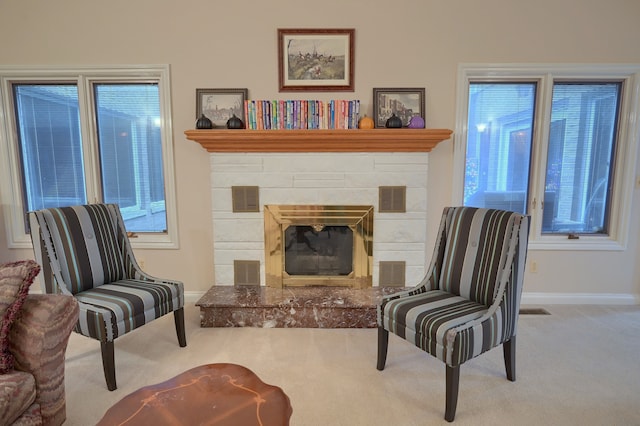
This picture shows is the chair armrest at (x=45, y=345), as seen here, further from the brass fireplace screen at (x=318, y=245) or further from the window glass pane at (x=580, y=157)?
the window glass pane at (x=580, y=157)

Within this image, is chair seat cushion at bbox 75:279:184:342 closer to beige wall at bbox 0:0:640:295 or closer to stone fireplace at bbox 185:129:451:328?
stone fireplace at bbox 185:129:451:328

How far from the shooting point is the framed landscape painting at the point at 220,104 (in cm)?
306

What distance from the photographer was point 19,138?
3.27m

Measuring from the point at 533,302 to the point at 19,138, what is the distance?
506cm

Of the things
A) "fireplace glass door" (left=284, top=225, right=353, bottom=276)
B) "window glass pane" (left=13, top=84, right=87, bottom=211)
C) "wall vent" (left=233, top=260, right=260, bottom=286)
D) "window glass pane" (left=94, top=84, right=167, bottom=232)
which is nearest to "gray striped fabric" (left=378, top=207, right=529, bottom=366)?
"fireplace glass door" (left=284, top=225, right=353, bottom=276)

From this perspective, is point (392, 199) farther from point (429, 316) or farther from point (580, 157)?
point (580, 157)

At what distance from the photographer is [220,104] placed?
10.1ft

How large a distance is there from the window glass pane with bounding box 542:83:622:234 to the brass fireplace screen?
1.77 metres

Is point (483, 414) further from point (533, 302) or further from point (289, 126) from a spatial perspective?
point (289, 126)

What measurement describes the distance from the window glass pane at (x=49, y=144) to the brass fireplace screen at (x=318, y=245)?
1.93 metres

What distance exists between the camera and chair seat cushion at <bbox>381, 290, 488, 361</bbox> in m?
1.76

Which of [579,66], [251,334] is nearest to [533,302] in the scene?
[579,66]

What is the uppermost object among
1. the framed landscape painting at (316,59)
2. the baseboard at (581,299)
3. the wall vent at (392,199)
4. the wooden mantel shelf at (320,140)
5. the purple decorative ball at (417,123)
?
the framed landscape painting at (316,59)

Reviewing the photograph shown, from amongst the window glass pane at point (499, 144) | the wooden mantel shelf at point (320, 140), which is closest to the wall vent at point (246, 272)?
the wooden mantel shelf at point (320, 140)
